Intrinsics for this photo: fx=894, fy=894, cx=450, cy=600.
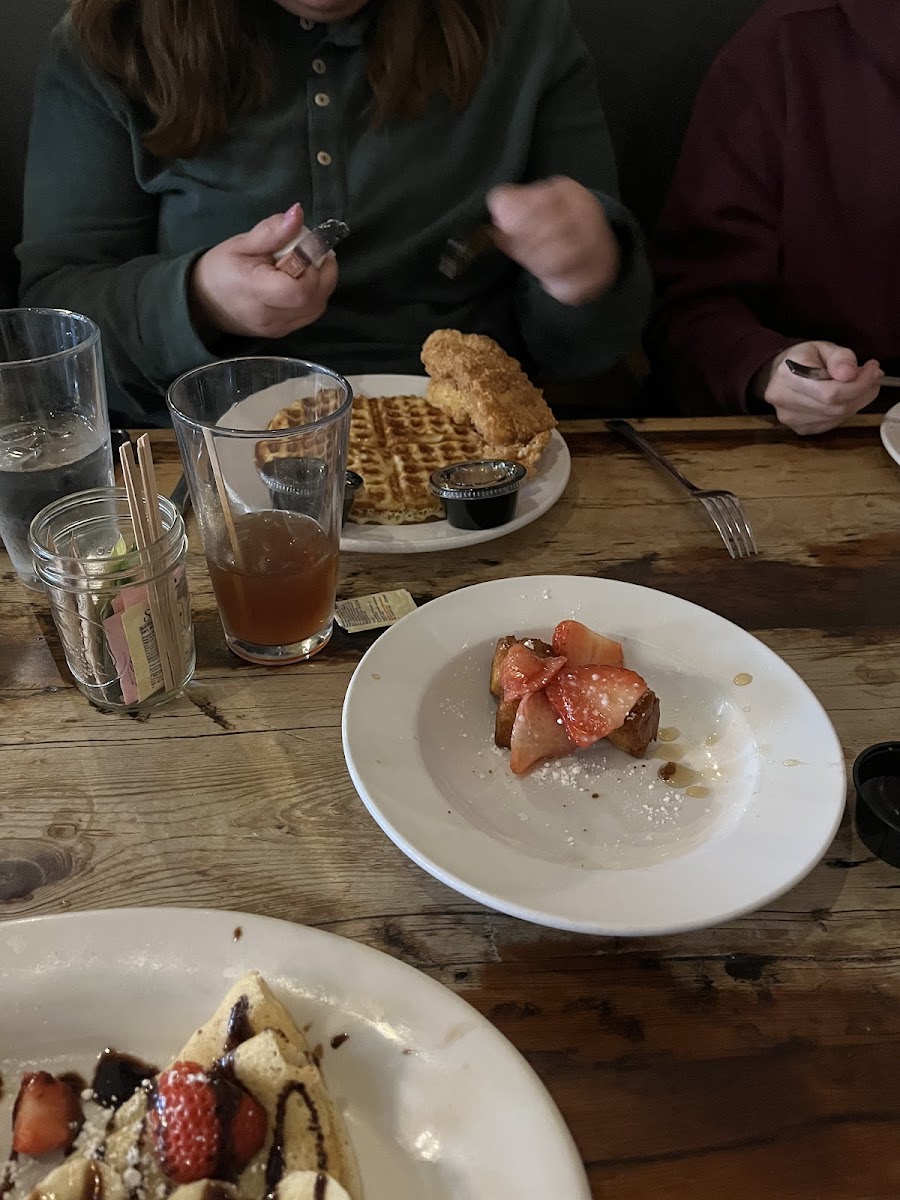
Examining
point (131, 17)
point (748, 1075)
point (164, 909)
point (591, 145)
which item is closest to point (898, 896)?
point (748, 1075)

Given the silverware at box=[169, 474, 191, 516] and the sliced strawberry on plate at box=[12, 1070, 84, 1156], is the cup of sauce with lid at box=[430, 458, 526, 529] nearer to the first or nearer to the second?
the silverware at box=[169, 474, 191, 516]

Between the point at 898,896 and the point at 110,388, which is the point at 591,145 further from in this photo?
the point at 898,896

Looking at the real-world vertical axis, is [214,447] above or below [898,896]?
above

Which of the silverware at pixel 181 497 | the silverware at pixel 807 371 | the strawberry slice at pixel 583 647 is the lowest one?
the strawberry slice at pixel 583 647

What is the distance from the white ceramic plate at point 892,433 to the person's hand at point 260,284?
2.83 ft

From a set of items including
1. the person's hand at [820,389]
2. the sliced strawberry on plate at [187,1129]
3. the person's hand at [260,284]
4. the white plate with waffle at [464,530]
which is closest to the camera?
the sliced strawberry on plate at [187,1129]

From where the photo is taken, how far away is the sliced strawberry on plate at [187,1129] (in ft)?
1.74

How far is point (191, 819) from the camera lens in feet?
2.62

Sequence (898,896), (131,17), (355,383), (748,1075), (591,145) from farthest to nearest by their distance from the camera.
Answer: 1. (591,145)
2. (355,383)
3. (131,17)
4. (898,896)
5. (748,1075)

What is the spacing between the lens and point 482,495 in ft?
3.62

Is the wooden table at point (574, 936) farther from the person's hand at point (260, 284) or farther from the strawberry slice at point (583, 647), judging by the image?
the person's hand at point (260, 284)

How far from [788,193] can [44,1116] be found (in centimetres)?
179

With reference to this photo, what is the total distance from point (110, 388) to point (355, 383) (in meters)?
0.44

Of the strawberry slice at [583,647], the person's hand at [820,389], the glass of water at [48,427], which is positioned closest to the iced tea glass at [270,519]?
the glass of water at [48,427]
